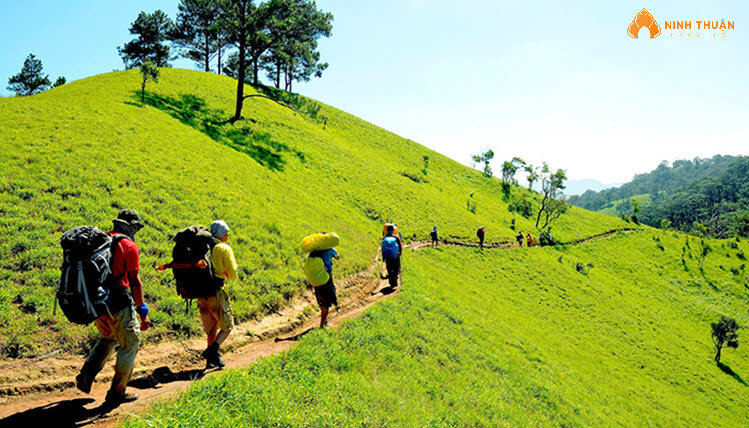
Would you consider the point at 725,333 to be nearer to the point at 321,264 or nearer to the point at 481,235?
the point at 481,235

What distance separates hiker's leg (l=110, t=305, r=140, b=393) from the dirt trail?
417 millimetres

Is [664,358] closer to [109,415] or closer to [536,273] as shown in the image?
[536,273]

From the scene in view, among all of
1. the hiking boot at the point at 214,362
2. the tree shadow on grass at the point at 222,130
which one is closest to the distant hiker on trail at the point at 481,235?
the tree shadow on grass at the point at 222,130

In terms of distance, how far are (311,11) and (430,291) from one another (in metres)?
31.8

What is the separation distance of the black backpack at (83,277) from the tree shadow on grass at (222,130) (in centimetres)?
2385

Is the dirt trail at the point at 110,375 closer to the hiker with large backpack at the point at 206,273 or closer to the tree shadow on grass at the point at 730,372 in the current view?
the hiker with large backpack at the point at 206,273

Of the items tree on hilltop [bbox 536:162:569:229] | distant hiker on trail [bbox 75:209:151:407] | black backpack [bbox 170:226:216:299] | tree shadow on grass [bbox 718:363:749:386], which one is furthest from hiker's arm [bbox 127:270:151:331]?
tree on hilltop [bbox 536:162:569:229]

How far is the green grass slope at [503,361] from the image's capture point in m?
6.28

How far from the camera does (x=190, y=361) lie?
7836mm

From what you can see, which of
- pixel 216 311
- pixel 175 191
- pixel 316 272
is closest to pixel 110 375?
pixel 216 311

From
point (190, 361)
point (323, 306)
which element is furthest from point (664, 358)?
point (190, 361)

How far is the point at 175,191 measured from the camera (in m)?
16.1

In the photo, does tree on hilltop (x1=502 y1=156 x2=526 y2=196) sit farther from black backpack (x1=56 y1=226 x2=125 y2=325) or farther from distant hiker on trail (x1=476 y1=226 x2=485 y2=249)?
black backpack (x1=56 y1=226 x2=125 y2=325)

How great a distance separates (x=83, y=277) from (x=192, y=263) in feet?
6.53
